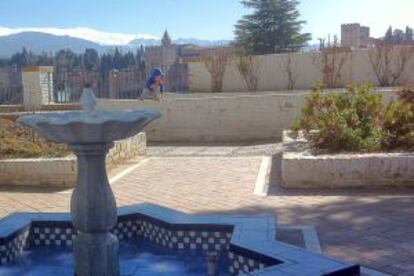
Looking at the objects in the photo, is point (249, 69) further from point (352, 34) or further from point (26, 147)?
point (352, 34)

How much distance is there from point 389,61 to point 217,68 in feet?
17.1

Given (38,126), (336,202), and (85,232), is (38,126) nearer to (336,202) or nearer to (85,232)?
(85,232)

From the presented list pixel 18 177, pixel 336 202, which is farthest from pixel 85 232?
pixel 18 177

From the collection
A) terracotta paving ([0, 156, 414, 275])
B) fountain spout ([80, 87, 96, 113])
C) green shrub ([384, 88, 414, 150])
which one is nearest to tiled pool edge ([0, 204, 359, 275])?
terracotta paving ([0, 156, 414, 275])

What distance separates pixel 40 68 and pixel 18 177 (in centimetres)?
864

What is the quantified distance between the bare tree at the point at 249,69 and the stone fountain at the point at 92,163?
45.9 feet

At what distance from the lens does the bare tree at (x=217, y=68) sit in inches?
727

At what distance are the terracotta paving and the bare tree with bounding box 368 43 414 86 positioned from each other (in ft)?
26.9

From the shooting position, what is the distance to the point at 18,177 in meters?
9.42

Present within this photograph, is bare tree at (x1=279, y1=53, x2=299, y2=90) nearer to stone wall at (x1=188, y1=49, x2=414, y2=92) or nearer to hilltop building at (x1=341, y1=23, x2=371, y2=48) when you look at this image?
stone wall at (x1=188, y1=49, x2=414, y2=92)

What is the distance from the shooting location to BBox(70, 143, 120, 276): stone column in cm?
454

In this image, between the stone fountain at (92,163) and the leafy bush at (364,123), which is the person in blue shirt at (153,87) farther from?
the stone fountain at (92,163)

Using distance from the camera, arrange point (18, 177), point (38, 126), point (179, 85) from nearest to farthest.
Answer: point (38, 126), point (18, 177), point (179, 85)

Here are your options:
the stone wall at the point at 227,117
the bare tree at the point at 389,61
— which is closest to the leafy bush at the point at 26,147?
the stone wall at the point at 227,117
